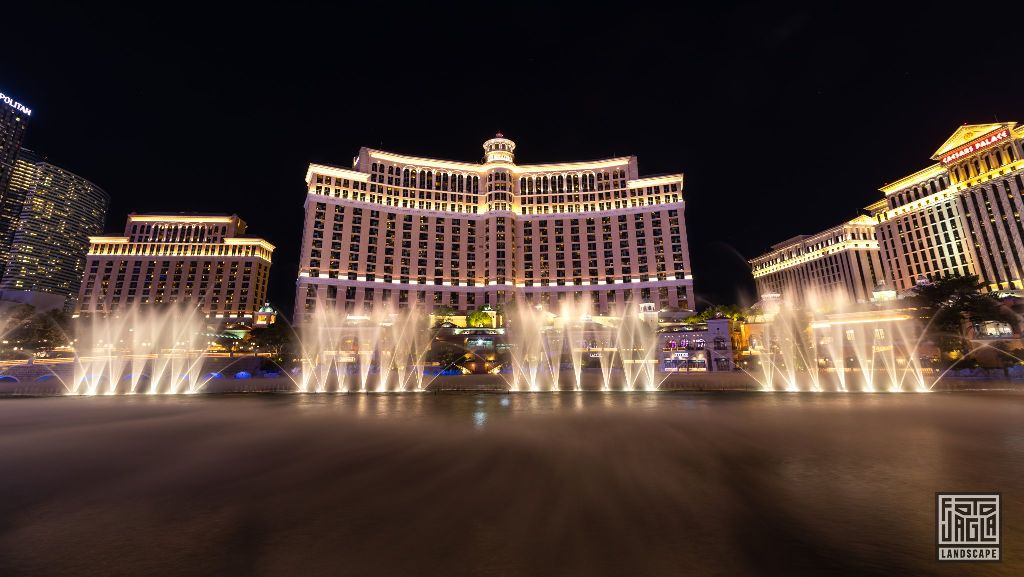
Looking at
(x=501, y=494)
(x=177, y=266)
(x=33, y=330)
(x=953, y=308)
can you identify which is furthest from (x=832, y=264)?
(x=177, y=266)

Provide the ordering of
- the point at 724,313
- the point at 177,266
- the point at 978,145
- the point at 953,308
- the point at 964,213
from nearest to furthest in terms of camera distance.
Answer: the point at 953,308 < the point at 724,313 < the point at 978,145 < the point at 964,213 < the point at 177,266

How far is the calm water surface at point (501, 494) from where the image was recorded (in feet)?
19.7

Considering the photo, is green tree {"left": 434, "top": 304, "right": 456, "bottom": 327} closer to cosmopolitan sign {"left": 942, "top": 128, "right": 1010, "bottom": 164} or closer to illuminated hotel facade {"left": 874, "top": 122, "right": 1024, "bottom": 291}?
illuminated hotel facade {"left": 874, "top": 122, "right": 1024, "bottom": 291}

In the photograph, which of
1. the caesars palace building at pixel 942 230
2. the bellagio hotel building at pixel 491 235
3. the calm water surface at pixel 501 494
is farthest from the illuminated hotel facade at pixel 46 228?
the caesars palace building at pixel 942 230

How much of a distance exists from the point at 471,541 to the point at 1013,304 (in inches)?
3458

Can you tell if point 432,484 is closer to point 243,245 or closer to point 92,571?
point 92,571

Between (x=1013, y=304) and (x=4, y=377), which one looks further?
(x=1013, y=304)

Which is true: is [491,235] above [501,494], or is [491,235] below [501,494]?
above

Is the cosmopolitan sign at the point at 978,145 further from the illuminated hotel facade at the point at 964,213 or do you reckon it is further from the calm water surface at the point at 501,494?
the calm water surface at the point at 501,494

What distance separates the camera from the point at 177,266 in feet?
406

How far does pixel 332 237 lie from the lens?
318 ft

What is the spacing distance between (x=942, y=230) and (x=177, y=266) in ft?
673

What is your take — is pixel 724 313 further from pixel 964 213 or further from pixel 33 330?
pixel 33 330

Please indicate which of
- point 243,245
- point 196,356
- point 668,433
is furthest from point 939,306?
point 243,245
